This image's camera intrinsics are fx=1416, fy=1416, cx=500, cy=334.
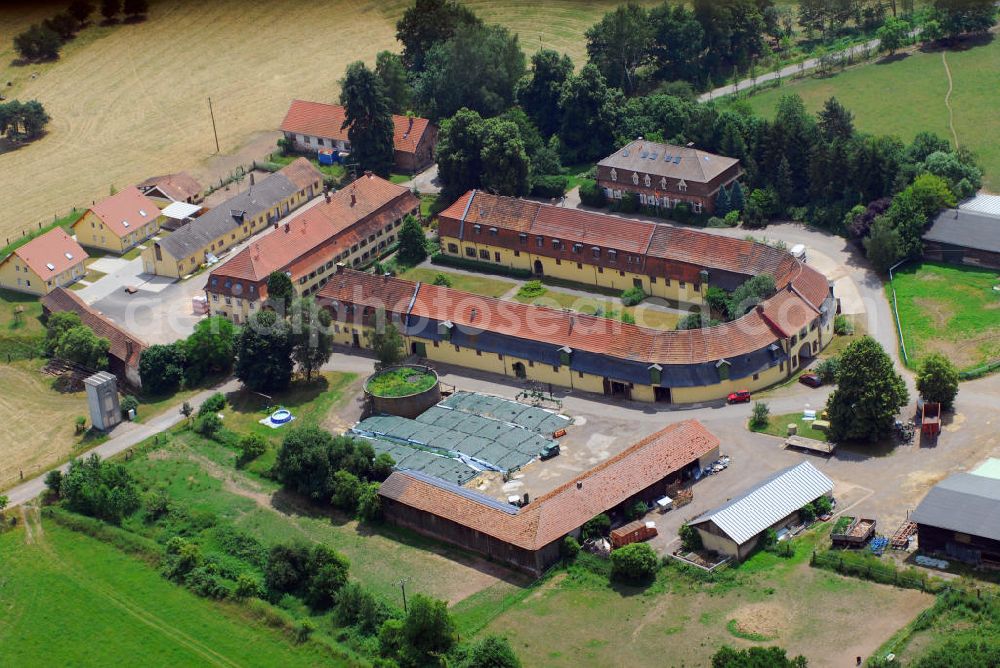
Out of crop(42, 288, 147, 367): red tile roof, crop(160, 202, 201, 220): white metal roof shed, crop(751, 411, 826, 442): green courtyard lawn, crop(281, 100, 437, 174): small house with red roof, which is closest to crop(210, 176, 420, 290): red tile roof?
crop(42, 288, 147, 367): red tile roof

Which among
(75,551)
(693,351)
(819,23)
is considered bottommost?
(75,551)

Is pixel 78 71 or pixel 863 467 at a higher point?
pixel 78 71

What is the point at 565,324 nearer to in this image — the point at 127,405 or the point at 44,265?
the point at 127,405

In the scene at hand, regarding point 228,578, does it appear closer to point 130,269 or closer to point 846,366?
point 846,366

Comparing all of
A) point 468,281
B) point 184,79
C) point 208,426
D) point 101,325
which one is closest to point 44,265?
point 101,325

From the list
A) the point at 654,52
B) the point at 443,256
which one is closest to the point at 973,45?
the point at 654,52

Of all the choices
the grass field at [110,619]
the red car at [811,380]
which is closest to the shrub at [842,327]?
the red car at [811,380]

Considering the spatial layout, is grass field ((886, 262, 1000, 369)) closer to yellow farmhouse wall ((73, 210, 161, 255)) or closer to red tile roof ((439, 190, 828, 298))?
red tile roof ((439, 190, 828, 298))
